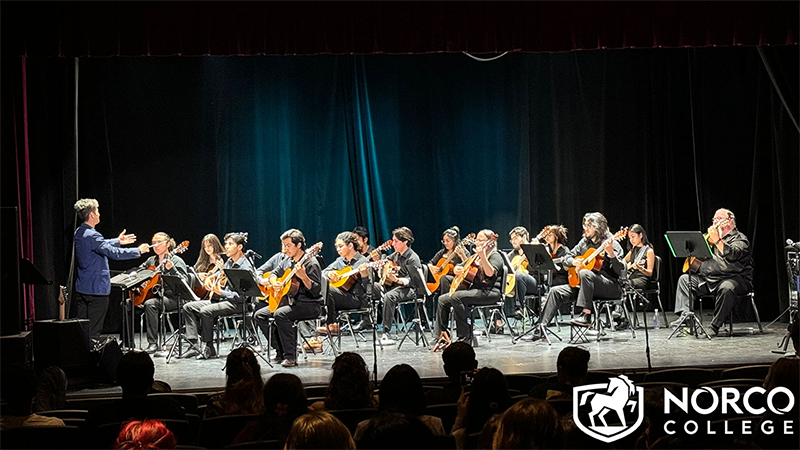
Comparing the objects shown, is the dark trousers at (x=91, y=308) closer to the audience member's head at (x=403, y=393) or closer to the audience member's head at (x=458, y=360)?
the audience member's head at (x=458, y=360)

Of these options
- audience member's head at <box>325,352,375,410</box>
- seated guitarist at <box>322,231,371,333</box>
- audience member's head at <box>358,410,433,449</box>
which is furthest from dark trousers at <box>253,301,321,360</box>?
audience member's head at <box>358,410,433,449</box>

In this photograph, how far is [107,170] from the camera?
43.0 ft

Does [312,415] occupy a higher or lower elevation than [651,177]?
lower

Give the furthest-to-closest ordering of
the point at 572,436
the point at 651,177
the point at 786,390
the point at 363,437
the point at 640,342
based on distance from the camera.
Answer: the point at 651,177, the point at 640,342, the point at 786,390, the point at 572,436, the point at 363,437

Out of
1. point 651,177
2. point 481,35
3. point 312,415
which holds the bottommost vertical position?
point 312,415

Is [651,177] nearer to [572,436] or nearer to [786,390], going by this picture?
[786,390]

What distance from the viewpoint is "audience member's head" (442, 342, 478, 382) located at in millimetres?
5348

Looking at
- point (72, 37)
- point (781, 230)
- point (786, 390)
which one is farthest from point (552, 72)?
point (786, 390)

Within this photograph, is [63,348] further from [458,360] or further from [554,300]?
[554,300]

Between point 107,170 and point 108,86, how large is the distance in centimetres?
126

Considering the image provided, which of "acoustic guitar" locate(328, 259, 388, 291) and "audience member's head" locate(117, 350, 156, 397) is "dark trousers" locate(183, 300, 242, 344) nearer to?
"acoustic guitar" locate(328, 259, 388, 291)

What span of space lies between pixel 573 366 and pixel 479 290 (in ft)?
17.9

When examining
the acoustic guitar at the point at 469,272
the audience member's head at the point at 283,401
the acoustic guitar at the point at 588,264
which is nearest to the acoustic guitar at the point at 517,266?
the acoustic guitar at the point at 588,264

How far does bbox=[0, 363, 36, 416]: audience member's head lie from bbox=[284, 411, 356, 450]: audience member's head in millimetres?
2265
